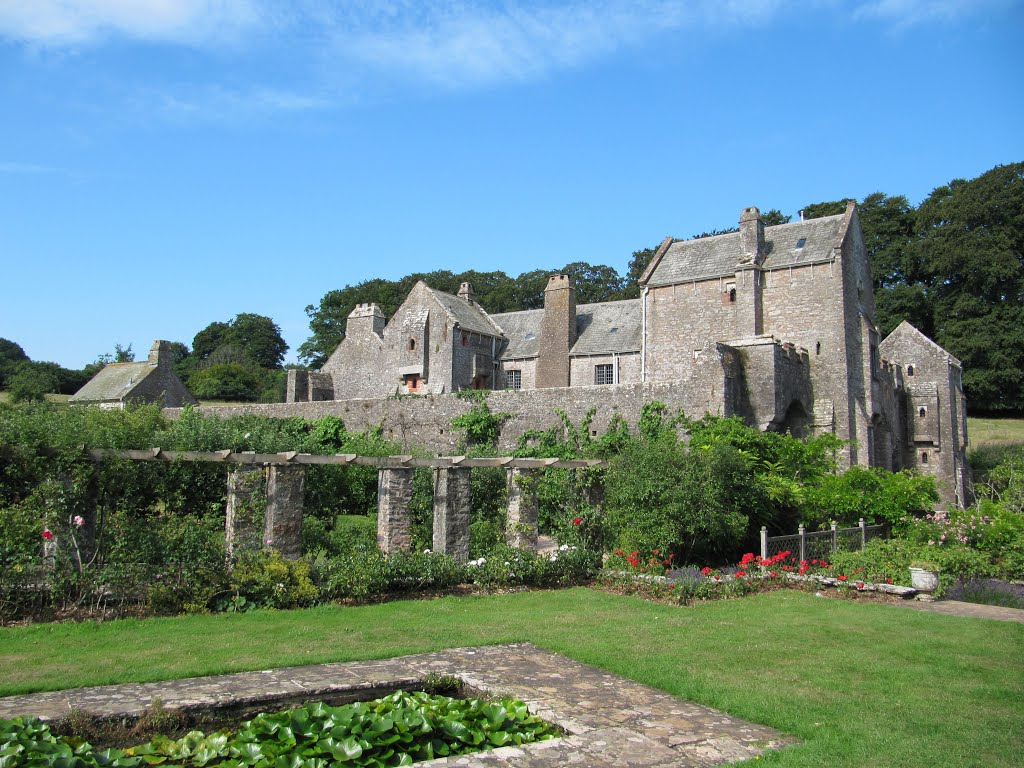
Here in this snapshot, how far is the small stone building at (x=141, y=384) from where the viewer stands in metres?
37.2

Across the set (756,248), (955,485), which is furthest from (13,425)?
(955,485)

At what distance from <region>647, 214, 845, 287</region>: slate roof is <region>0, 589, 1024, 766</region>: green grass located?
18250mm

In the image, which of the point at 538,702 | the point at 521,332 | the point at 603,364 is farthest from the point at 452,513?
the point at 521,332

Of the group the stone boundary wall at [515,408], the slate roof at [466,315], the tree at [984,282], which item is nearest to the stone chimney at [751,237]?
the stone boundary wall at [515,408]

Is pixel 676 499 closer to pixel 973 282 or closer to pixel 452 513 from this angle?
pixel 452 513

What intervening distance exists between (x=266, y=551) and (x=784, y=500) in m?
12.9

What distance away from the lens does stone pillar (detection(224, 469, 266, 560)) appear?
12.2 m

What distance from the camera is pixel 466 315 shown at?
35969 mm

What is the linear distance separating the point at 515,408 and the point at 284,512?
14156 millimetres

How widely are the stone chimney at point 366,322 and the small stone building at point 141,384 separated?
29.3ft

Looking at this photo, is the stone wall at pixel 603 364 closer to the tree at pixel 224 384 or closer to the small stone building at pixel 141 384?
the small stone building at pixel 141 384

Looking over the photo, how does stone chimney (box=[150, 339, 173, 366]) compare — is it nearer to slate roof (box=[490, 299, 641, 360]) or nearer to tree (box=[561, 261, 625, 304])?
slate roof (box=[490, 299, 641, 360])

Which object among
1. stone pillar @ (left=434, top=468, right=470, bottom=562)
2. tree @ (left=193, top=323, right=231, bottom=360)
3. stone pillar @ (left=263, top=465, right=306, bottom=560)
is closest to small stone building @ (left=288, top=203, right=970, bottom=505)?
stone pillar @ (left=434, top=468, right=470, bottom=562)

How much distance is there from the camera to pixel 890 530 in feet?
63.0
